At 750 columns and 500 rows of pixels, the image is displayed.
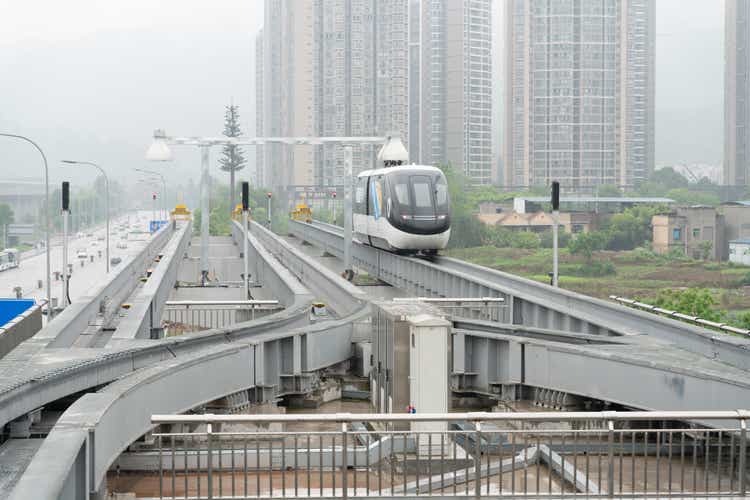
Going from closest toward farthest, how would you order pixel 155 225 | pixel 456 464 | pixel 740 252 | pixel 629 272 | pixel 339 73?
pixel 456 464 → pixel 629 272 → pixel 740 252 → pixel 339 73 → pixel 155 225

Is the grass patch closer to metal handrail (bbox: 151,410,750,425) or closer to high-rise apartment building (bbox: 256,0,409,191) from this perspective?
high-rise apartment building (bbox: 256,0,409,191)

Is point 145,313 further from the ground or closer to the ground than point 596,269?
further from the ground

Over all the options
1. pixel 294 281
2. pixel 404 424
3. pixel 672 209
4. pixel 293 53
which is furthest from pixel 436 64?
pixel 404 424

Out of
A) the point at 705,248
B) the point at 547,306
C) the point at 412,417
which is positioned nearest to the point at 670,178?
the point at 705,248

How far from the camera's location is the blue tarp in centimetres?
2891

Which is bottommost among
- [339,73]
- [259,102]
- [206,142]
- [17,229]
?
[17,229]

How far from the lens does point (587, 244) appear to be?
103125mm

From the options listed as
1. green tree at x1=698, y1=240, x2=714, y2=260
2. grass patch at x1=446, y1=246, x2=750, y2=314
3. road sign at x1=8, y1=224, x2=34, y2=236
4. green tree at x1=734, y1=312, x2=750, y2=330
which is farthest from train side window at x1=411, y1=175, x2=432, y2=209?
road sign at x1=8, y1=224, x2=34, y2=236

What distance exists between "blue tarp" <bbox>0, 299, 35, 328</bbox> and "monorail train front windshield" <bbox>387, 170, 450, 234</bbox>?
13104 mm

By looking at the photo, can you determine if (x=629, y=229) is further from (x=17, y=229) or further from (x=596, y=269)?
(x=17, y=229)

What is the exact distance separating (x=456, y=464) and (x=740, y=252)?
93766 mm

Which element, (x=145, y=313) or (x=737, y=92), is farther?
(x=737, y=92)

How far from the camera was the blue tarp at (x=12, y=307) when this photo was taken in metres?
28.9

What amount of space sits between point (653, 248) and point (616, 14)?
27980mm
